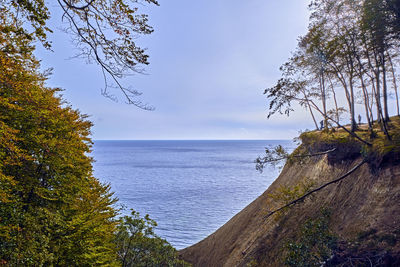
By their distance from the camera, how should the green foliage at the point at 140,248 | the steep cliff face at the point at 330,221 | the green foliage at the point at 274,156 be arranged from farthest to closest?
the green foliage at the point at 140,248, the green foliage at the point at 274,156, the steep cliff face at the point at 330,221

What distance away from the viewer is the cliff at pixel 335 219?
967 cm

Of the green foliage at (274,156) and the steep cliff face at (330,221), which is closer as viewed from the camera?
the steep cliff face at (330,221)

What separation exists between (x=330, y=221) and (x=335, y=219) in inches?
11.3

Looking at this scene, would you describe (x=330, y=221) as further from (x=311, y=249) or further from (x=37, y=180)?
(x=37, y=180)

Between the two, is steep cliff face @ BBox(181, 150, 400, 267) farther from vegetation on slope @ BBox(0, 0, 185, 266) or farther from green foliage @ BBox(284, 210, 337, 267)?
vegetation on slope @ BBox(0, 0, 185, 266)

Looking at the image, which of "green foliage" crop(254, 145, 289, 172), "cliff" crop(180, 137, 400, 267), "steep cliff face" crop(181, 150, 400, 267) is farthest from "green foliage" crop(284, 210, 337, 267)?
"green foliage" crop(254, 145, 289, 172)

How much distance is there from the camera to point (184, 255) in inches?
1022

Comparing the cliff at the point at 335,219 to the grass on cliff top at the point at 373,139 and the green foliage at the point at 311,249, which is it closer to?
the grass on cliff top at the point at 373,139

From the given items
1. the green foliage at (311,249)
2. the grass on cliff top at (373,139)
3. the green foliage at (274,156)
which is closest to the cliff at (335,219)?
the grass on cliff top at (373,139)

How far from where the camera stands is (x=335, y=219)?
42.7ft

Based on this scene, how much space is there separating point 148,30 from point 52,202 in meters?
11.9

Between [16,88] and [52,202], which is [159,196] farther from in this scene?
[16,88]

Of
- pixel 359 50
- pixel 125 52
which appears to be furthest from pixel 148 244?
pixel 359 50

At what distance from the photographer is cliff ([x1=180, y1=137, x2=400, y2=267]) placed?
31.7ft
